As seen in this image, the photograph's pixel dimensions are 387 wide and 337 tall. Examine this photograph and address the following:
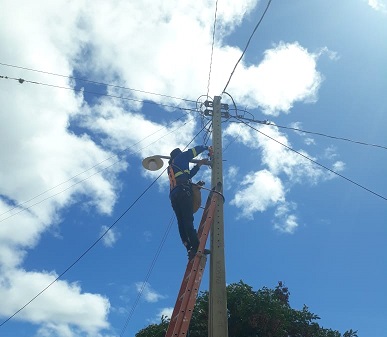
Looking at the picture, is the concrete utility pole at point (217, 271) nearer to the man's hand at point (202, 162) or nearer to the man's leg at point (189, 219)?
the man's hand at point (202, 162)

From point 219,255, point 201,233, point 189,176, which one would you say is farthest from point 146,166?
point 219,255

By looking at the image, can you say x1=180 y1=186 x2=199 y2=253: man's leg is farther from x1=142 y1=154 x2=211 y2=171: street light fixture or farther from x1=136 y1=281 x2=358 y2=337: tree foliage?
x1=136 y1=281 x2=358 y2=337: tree foliage

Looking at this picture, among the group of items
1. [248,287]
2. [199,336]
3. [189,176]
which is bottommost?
[189,176]

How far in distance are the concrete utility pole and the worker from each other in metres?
0.26

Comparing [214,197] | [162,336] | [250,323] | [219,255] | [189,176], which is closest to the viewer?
[219,255]

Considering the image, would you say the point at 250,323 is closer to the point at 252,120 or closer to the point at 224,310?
the point at 252,120

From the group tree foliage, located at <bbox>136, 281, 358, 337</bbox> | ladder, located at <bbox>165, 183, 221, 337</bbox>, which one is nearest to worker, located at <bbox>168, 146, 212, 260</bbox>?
ladder, located at <bbox>165, 183, 221, 337</bbox>

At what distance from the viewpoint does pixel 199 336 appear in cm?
1366

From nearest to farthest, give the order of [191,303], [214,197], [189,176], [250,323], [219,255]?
[191,303] → [219,255] → [214,197] → [189,176] → [250,323]

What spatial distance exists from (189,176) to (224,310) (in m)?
2.33

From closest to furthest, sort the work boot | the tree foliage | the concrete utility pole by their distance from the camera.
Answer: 1. the concrete utility pole
2. the work boot
3. the tree foliage

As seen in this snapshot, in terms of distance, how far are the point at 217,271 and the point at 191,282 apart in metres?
0.43

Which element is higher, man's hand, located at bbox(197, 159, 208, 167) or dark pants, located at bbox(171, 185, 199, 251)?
man's hand, located at bbox(197, 159, 208, 167)

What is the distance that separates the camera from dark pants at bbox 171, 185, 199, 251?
5.76 meters
